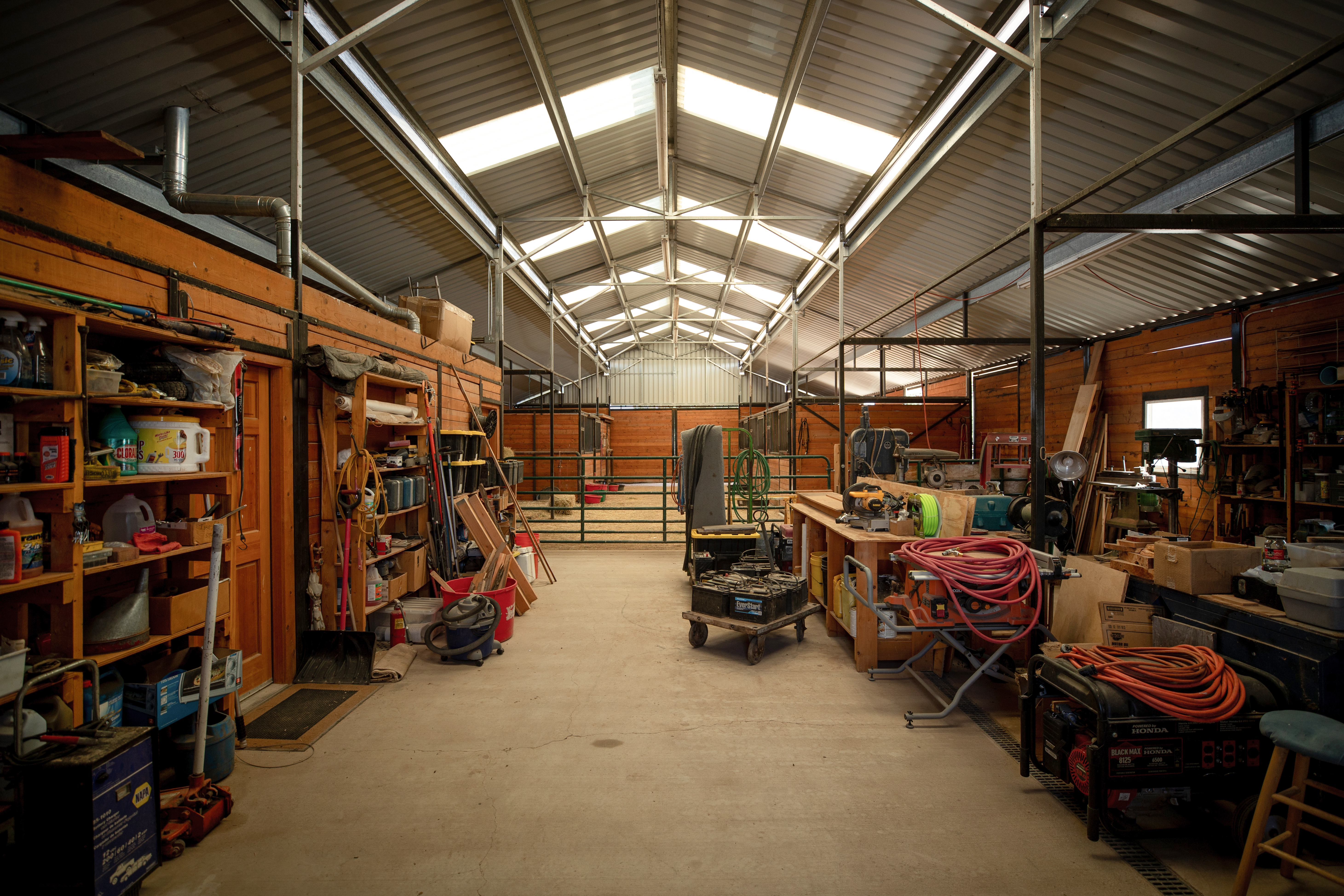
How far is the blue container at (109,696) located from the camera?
235 cm

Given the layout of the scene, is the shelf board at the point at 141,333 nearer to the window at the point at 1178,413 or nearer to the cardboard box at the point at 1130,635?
the cardboard box at the point at 1130,635

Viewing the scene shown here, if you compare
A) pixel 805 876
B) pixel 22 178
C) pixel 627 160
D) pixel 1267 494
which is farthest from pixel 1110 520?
pixel 22 178

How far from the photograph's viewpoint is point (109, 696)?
2496 mm

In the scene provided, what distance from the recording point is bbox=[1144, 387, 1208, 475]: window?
693cm

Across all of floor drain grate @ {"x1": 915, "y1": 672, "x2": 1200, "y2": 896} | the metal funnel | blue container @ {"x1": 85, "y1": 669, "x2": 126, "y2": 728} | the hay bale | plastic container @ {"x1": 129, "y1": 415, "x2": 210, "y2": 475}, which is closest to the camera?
floor drain grate @ {"x1": 915, "y1": 672, "x2": 1200, "y2": 896}

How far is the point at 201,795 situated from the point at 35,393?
1779 mm

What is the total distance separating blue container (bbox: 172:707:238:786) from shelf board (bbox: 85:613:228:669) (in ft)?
0.56

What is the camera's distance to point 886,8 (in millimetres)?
4773

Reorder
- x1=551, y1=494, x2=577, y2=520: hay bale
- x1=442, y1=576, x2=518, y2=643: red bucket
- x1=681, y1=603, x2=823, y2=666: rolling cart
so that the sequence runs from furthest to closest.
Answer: x1=551, y1=494, x2=577, y2=520: hay bale → x1=442, y1=576, x2=518, y2=643: red bucket → x1=681, y1=603, x2=823, y2=666: rolling cart

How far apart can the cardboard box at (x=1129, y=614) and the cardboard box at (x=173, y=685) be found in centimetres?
457

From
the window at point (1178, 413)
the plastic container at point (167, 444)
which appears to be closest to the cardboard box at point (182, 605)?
the plastic container at point (167, 444)

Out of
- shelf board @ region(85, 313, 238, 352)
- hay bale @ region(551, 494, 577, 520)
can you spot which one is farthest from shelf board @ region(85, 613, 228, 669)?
hay bale @ region(551, 494, 577, 520)

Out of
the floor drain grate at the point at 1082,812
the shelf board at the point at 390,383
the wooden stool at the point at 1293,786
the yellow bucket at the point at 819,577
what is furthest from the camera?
the yellow bucket at the point at 819,577

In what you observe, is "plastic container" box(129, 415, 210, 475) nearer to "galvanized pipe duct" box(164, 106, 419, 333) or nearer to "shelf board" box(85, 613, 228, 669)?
"shelf board" box(85, 613, 228, 669)
